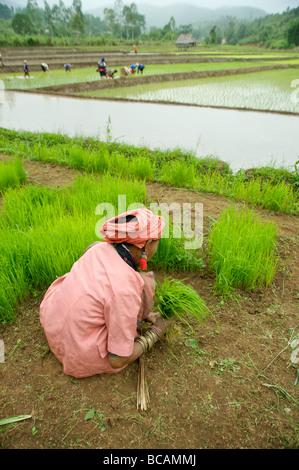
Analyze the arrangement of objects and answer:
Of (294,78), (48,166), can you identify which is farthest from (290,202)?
(294,78)

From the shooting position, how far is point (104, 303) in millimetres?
1269

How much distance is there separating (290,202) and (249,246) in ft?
4.43

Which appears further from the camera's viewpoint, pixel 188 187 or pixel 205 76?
pixel 205 76

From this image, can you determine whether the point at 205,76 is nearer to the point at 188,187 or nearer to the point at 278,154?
the point at 278,154

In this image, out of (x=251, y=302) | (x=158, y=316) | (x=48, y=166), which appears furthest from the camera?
(x=48, y=166)

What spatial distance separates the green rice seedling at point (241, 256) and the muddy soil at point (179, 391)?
0.55 ft

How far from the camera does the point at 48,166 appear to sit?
14.1 feet

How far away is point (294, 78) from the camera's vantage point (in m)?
11.8

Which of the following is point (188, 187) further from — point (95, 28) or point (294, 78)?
point (95, 28)

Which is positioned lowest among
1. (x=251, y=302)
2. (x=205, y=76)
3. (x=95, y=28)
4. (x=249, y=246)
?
(x=251, y=302)

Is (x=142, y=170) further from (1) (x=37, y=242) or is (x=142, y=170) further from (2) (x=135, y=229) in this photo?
(2) (x=135, y=229)

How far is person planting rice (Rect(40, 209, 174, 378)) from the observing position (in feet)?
4.16

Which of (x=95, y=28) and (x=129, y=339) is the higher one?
(x=95, y=28)

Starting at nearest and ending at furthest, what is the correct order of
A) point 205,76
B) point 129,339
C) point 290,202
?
point 129,339, point 290,202, point 205,76
